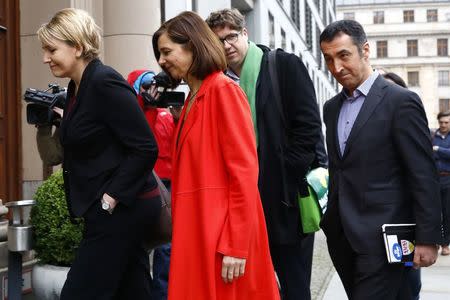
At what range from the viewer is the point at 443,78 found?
76688 millimetres

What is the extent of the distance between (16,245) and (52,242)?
0.41m

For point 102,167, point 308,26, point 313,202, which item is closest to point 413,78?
point 308,26

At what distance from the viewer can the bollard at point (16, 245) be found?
147 inches

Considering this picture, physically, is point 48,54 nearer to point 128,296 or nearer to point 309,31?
point 128,296

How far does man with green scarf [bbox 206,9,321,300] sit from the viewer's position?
3.63 m

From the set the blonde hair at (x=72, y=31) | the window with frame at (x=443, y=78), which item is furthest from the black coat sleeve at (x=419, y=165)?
the window with frame at (x=443, y=78)

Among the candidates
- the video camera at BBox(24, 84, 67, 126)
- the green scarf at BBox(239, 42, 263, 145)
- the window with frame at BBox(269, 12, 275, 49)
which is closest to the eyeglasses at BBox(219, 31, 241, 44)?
the green scarf at BBox(239, 42, 263, 145)

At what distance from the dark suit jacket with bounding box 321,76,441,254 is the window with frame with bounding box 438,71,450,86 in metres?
77.9

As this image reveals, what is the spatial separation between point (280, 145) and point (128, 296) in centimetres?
120

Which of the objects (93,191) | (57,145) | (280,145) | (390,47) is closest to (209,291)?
(93,191)

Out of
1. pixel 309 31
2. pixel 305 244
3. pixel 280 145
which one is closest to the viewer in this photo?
pixel 280 145

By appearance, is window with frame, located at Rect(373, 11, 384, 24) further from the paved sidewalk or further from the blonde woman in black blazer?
the blonde woman in black blazer

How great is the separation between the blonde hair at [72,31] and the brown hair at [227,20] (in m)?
0.79

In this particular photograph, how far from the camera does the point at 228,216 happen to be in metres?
2.65
